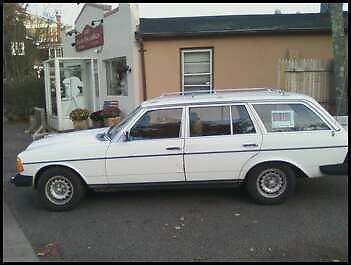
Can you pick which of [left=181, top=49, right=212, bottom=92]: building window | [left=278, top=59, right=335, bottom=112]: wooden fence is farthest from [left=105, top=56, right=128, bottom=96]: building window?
[left=278, top=59, right=335, bottom=112]: wooden fence

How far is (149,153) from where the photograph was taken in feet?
19.1

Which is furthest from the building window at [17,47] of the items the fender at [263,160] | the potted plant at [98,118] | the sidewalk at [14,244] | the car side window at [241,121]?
the fender at [263,160]

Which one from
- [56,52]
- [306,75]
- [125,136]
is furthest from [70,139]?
[56,52]

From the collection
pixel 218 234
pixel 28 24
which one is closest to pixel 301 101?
pixel 218 234

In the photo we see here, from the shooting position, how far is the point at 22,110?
730 inches

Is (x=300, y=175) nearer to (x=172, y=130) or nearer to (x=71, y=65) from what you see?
(x=172, y=130)

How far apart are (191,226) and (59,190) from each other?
1959mm

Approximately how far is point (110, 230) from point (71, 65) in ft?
34.5

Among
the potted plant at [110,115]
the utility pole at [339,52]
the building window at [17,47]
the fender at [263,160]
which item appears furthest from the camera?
the building window at [17,47]

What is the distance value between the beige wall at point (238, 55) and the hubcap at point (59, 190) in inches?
267

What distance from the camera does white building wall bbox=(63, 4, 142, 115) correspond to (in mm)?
12336

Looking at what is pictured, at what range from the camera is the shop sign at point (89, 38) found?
1446cm

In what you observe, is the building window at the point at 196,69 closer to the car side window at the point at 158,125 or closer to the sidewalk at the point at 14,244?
the car side window at the point at 158,125

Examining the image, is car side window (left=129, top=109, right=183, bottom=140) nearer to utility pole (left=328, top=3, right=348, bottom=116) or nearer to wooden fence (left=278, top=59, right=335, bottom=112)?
utility pole (left=328, top=3, right=348, bottom=116)
